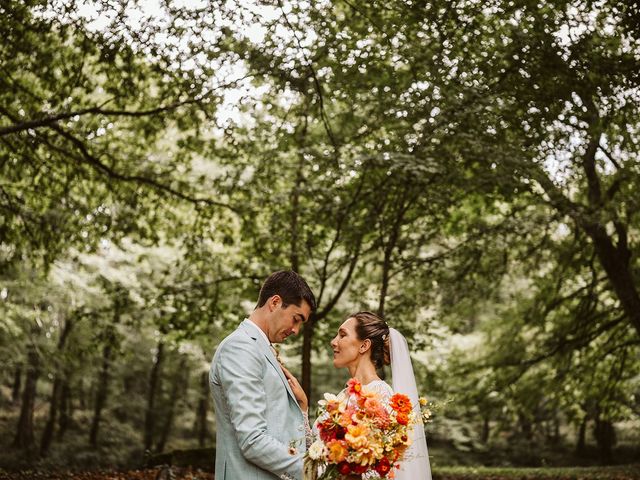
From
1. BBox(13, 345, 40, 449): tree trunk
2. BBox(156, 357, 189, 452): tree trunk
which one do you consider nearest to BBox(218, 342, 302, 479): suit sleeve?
BBox(13, 345, 40, 449): tree trunk

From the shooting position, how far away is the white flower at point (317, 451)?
3.15 metres

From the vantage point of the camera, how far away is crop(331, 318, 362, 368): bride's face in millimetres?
5207

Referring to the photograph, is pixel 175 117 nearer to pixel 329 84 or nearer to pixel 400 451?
pixel 329 84

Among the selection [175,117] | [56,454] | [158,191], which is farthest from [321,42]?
[56,454]

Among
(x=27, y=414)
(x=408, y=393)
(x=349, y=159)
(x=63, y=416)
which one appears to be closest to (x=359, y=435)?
(x=408, y=393)

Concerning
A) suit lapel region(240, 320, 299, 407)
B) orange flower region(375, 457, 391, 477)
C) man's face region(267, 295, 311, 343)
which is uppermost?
man's face region(267, 295, 311, 343)

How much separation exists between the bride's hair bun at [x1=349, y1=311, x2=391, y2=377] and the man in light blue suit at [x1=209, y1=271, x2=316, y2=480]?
5.56 feet

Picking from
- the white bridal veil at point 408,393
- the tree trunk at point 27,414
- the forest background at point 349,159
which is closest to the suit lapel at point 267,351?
the white bridal veil at point 408,393

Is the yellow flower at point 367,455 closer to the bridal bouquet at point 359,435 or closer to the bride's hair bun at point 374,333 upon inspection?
the bridal bouquet at point 359,435

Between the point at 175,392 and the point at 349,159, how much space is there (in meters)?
22.7

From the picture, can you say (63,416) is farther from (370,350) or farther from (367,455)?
(367,455)

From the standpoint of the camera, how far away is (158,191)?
35.0ft

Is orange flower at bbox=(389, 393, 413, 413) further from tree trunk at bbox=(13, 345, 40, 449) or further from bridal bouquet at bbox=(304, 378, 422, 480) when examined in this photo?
tree trunk at bbox=(13, 345, 40, 449)

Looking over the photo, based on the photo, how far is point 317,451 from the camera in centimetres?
Answer: 315
